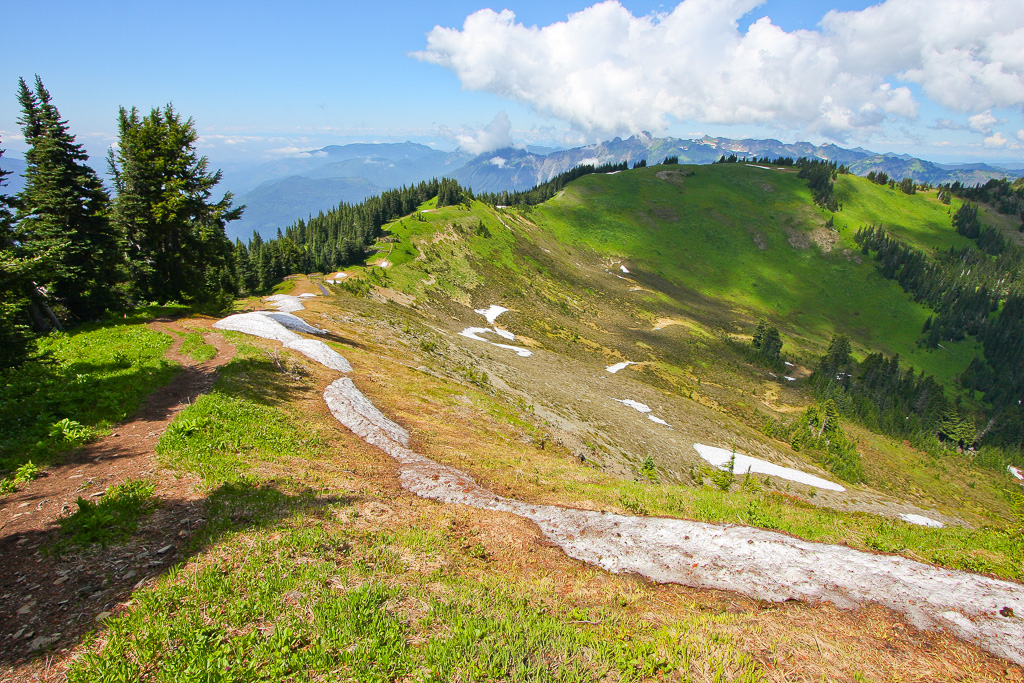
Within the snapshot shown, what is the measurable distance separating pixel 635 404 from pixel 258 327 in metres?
38.8

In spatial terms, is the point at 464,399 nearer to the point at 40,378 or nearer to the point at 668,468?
the point at 668,468

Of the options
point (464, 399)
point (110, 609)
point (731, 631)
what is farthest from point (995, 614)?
point (464, 399)

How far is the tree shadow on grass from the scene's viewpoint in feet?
21.3

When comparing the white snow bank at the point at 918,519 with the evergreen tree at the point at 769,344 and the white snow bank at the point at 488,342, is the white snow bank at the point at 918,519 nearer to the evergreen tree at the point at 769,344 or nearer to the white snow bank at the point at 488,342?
the white snow bank at the point at 488,342

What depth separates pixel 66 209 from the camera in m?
27.8

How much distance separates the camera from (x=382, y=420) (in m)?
20.5

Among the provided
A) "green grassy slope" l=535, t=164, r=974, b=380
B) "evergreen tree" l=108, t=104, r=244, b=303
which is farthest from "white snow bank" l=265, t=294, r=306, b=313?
"green grassy slope" l=535, t=164, r=974, b=380

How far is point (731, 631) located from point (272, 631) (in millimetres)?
8546

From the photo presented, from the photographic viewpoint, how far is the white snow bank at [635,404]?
153 feet

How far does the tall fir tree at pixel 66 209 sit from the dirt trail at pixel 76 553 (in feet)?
70.2

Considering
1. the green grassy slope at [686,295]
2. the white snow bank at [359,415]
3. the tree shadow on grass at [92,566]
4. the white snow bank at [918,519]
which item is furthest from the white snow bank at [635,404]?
the tree shadow on grass at [92,566]

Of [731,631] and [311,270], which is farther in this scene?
[311,270]

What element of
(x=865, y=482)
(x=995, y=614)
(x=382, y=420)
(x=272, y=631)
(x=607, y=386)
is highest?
(x=272, y=631)

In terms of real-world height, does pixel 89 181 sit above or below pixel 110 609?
above
